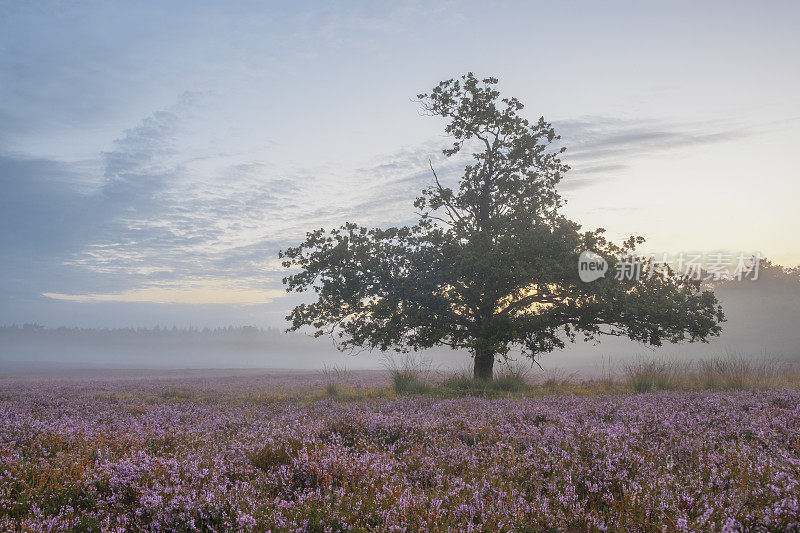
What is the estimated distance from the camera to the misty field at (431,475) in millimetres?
3709

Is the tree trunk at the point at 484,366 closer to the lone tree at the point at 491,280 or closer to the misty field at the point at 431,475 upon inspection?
the lone tree at the point at 491,280

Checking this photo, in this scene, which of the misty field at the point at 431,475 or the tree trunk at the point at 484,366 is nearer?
the misty field at the point at 431,475

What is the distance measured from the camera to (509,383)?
14.9m

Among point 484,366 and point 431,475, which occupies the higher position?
point 431,475

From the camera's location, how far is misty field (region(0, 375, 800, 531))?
371 cm

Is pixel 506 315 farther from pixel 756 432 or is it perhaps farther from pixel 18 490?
pixel 18 490

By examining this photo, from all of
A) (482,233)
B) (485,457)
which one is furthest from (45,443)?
(482,233)

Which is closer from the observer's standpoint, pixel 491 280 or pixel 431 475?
pixel 431 475

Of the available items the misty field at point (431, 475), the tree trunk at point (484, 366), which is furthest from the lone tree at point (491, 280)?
the misty field at point (431, 475)

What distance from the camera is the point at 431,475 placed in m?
5.07

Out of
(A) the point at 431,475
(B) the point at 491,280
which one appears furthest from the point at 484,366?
(A) the point at 431,475

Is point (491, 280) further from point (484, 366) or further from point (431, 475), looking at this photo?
point (431, 475)

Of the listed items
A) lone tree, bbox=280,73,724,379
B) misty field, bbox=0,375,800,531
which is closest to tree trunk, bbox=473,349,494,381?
lone tree, bbox=280,73,724,379

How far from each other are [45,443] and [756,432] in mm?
10325
